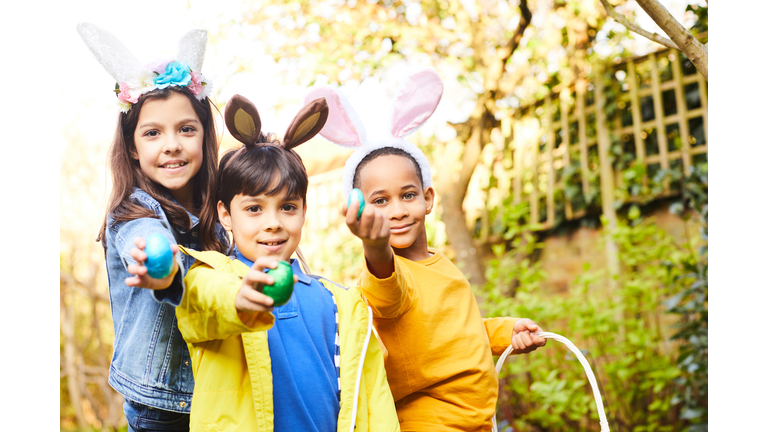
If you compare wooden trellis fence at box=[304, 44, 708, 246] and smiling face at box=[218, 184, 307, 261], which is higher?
wooden trellis fence at box=[304, 44, 708, 246]

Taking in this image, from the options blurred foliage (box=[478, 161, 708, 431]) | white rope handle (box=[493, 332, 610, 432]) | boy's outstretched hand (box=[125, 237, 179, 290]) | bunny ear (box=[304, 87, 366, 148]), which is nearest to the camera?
boy's outstretched hand (box=[125, 237, 179, 290])

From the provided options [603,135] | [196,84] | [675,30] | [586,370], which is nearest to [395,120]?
[196,84]

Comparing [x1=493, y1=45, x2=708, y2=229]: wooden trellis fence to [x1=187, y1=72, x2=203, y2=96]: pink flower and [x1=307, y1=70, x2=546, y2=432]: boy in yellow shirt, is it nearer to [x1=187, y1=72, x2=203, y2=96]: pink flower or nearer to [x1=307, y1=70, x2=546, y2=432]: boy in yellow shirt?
[x1=307, y1=70, x2=546, y2=432]: boy in yellow shirt

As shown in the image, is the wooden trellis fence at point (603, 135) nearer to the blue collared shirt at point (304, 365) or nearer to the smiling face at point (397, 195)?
the smiling face at point (397, 195)

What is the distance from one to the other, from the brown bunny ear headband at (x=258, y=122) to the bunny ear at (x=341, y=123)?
0.56 ft

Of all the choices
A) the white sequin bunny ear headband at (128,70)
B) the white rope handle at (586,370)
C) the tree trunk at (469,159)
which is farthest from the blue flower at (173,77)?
the tree trunk at (469,159)

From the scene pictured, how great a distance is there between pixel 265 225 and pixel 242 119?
281 millimetres

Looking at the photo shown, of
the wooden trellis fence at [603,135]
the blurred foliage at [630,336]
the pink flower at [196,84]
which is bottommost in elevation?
the blurred foliage at [630,336]

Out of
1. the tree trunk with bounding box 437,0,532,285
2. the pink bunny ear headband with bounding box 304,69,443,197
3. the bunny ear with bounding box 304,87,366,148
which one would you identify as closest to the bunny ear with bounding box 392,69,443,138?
the pink bunny ear headband with bounding box 304,69,443,197

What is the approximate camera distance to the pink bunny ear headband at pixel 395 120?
170 cm

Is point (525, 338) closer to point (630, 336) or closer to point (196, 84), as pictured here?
point (196, 84)

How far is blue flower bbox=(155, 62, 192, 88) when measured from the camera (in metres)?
1.50

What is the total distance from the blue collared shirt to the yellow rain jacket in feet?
0.10

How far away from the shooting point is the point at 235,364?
1.27 meters
